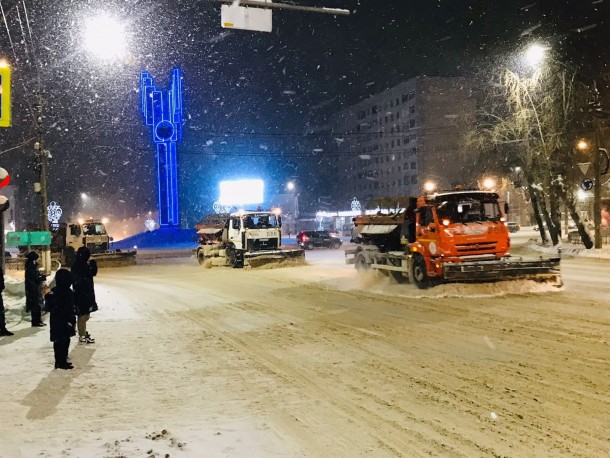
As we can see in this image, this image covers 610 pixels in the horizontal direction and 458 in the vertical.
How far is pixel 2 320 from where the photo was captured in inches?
436

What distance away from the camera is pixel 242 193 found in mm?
72562

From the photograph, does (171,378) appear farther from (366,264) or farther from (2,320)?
(366,264)

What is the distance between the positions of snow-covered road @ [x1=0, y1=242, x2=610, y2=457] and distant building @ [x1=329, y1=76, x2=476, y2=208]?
278ft

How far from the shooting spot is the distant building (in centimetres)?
10369

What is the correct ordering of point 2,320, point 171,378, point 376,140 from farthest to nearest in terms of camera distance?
point 376,140
point 2,320
point 171,378

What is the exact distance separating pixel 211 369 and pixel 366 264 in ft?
38.4

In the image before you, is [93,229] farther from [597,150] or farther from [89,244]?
[597,150]

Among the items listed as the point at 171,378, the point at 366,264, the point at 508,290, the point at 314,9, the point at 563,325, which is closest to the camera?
the point at 171,378

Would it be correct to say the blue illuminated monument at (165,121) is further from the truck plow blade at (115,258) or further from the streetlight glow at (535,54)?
the streetlight glow at (535,54)

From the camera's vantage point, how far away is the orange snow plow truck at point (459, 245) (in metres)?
14.4

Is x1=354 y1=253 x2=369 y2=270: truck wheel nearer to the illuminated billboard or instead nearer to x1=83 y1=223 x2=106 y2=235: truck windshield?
x1=83 y1=223 x2=106 y2=235: truck windshield

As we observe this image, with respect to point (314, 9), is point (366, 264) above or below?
below

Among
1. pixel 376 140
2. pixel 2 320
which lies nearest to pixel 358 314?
pixel 2 320

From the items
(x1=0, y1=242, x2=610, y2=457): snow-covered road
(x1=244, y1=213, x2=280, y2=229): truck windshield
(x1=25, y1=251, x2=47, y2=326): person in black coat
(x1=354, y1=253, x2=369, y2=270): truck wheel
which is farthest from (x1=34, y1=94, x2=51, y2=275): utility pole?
(x1=354, y1=253, x2=369, y2=270): truck wheel
